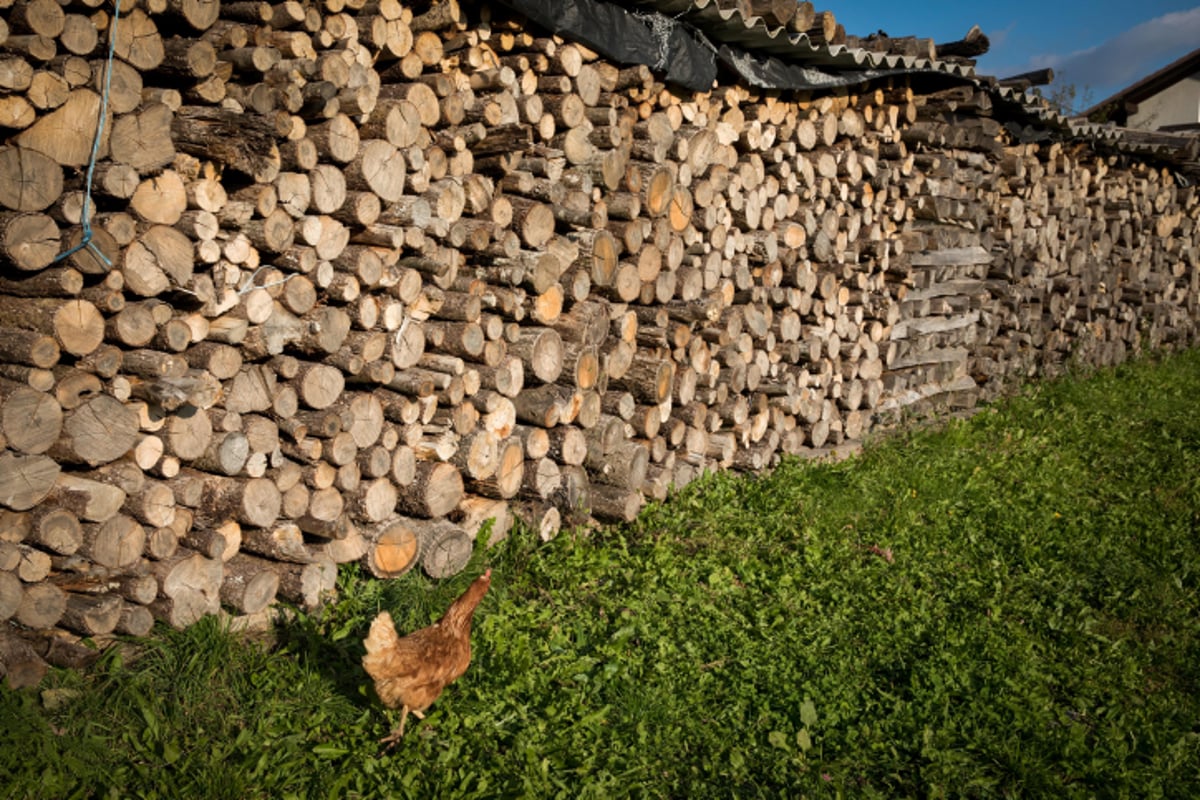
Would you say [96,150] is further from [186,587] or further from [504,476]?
[504,476]

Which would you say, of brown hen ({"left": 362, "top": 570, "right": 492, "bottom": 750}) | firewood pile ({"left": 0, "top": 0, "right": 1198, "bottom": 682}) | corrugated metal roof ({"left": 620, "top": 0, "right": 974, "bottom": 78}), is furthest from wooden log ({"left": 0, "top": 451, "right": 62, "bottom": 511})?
corrugated metal roof ({"left": 620, "top": 0, "right": 974, "bottom": 78})

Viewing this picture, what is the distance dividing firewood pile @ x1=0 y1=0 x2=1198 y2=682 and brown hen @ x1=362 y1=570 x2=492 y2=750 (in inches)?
33.3

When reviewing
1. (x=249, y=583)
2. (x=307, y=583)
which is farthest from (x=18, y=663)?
(x=307, y=583)

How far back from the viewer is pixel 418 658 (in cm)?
350

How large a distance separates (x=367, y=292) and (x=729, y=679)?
2297 mm

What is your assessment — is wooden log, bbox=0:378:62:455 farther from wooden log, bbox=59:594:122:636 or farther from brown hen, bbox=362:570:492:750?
brown hen, bbox=362:570:492:750

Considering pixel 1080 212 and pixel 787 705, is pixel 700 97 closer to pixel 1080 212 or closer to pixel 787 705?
pixel 787 705

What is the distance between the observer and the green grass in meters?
3.44

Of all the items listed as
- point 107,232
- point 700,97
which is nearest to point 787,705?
point 107,232

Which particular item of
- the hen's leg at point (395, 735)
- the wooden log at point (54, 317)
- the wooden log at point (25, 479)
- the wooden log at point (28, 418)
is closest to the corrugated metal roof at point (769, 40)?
the wooden log at point (54, 317)

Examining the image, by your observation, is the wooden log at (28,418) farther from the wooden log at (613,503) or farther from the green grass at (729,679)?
the wooden log at (613,503)

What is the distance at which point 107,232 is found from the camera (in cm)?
339

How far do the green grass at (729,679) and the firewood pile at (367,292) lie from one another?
289 millimetres

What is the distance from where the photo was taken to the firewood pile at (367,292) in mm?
3379
